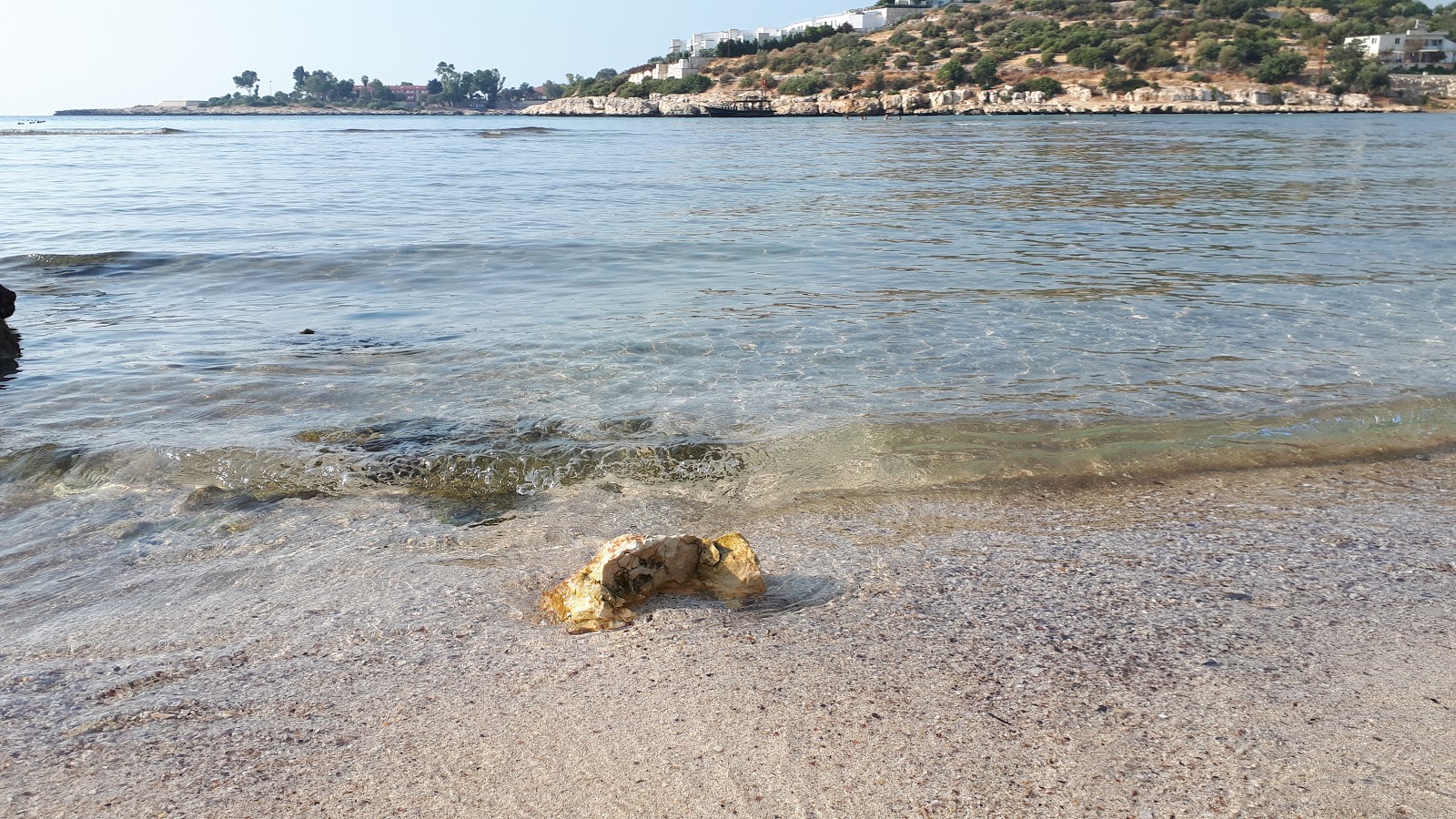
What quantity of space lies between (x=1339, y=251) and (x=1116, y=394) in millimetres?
7684

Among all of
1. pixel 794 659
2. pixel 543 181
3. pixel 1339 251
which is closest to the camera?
pixel 794 659

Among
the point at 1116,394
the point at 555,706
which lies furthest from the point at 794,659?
the point at 1116,394

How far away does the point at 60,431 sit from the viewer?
545 cm

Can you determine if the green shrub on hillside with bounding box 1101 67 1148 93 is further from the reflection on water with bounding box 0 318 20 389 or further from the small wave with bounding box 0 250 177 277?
the reflection on water with bounding box 0 318 20 389

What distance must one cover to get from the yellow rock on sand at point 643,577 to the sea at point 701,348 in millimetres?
747

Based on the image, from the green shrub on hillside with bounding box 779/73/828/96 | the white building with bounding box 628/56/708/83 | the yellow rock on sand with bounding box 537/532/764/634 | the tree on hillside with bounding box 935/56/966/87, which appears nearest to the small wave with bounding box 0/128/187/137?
the green shrub on hillside with bounding box 779/73/828/96

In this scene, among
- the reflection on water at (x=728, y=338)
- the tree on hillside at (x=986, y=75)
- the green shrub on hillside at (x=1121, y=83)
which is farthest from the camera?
the tree on hillside at (x=986, y=75)

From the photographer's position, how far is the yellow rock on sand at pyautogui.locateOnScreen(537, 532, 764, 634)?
327cm

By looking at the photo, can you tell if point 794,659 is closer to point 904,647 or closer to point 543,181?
point 904,647

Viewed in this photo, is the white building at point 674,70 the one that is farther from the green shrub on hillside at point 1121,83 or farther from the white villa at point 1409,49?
the white villa at point 1409,49

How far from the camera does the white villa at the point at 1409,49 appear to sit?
Result: 3359 inches

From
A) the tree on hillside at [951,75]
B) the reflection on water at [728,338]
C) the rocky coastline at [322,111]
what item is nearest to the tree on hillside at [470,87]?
the rocky coastline at [322,111]

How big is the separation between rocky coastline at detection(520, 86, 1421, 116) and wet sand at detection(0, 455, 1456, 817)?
8100cm

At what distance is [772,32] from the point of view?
159m
